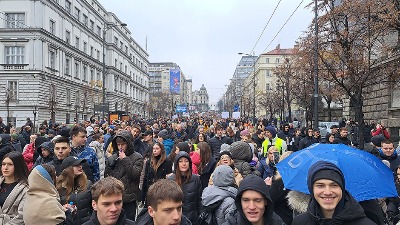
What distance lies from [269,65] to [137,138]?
95270 mm

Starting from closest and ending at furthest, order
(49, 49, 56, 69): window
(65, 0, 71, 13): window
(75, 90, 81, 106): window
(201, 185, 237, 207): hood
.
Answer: (201, 185, 237, 207): hood → (49, 49, 56, 69): window → (65, 0, 71, 13): window → (75, 90, 81, 106): window

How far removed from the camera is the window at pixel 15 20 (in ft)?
151

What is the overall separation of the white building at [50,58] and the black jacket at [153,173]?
27855 mm

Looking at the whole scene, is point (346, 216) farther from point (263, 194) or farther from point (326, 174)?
point (263, 194)

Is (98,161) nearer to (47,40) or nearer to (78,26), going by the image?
(47,40)

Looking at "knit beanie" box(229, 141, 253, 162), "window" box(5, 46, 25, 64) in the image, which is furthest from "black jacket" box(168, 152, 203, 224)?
"window" box(5, 46, 25, 64)

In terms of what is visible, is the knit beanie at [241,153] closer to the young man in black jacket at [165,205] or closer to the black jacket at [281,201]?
the black jacket at [281,201]

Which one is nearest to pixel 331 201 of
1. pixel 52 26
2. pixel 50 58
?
pixel 50 58

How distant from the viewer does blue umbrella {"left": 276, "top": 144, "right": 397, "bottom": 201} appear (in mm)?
4293

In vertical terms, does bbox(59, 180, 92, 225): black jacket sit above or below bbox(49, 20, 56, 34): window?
below

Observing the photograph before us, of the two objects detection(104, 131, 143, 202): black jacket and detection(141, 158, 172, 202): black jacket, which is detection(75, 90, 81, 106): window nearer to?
detection(141, 158, 172, 202): black jacket

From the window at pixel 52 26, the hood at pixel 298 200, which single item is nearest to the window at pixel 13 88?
the window at pixel 52 26

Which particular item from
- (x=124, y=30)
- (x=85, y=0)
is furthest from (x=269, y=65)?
(x=85, y=0)

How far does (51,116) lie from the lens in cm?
4744
